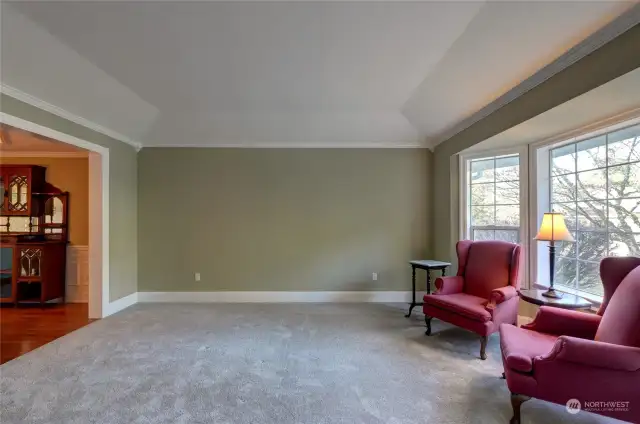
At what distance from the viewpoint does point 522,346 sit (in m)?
2.14

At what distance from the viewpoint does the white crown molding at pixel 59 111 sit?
2.92 m

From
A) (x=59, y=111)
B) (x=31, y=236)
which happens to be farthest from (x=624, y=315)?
(x=31, y=236)

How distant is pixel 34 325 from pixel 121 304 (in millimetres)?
923

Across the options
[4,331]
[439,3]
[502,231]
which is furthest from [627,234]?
[4,331]

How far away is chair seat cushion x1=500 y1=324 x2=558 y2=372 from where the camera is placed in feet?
6.32

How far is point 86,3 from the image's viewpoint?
2318mm

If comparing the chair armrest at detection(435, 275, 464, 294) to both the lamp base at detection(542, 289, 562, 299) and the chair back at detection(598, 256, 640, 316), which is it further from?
the chair back at detection(598, 256, 640, 316)

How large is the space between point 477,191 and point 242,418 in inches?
149

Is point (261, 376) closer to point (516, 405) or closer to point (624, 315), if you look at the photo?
point (516, 405)

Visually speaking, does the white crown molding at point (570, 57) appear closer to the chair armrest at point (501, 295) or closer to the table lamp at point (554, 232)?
the table lamp at point (554, 232)

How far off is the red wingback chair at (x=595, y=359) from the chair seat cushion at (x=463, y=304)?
0.73 metres

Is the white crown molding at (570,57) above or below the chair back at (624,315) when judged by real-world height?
above

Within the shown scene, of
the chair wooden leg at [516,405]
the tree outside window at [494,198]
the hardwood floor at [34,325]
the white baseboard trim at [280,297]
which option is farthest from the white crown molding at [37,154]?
the chair wooden leg at [516,405]

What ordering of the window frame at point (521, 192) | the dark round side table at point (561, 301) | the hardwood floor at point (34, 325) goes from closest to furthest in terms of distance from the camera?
the dark round side table at point (561, 301) → the hardwood floor at point (34, 325) → the window frame at point (521, 192)
